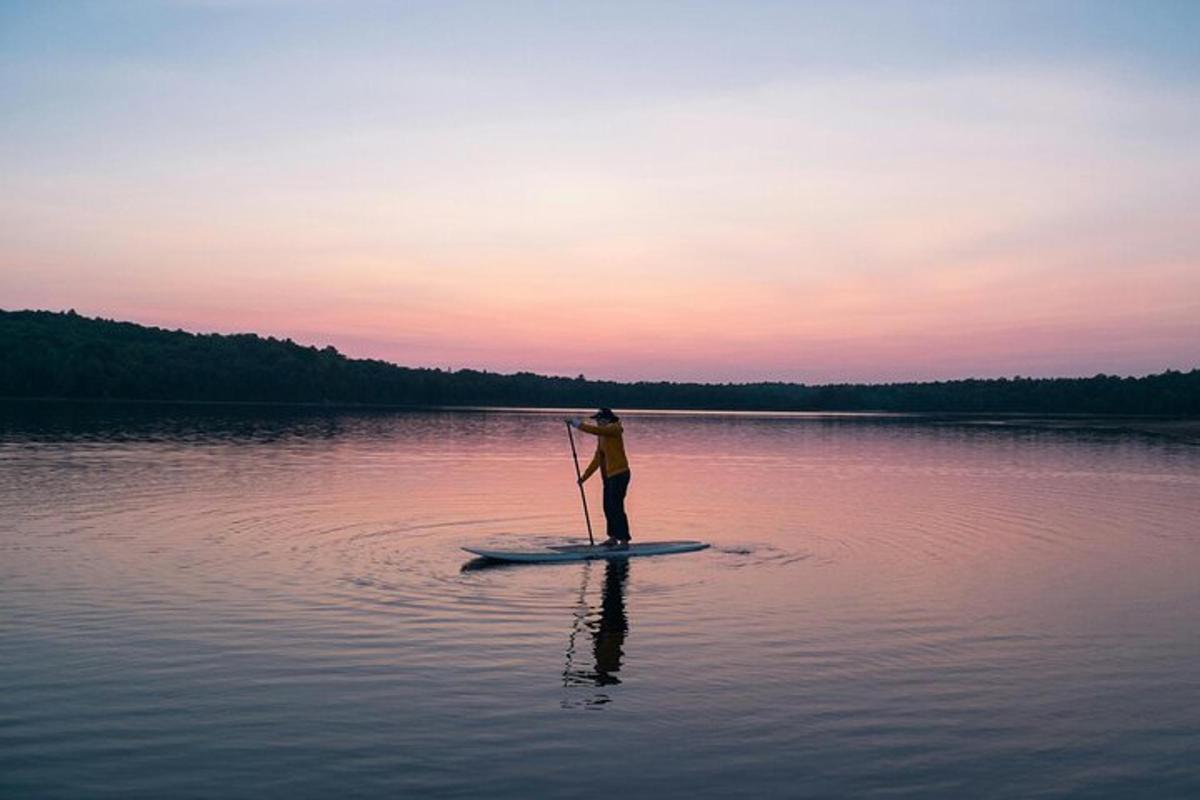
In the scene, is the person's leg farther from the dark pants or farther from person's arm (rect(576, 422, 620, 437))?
person's arm (rect(576, 422, 620, 437))

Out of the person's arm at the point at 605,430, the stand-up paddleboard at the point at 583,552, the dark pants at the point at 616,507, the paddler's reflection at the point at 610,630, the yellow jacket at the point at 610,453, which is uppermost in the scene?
the person's arm at the point at 605,430

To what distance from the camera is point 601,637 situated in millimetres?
14133

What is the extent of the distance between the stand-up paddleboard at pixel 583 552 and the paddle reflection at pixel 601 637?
3.46ft

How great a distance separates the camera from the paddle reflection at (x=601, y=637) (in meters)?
11.8

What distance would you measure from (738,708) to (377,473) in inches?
1282

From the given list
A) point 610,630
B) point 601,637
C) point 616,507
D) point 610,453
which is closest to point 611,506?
point 616,507

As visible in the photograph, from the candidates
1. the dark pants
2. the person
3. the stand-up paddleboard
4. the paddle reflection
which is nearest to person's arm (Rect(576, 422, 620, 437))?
the person

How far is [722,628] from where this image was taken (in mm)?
14742

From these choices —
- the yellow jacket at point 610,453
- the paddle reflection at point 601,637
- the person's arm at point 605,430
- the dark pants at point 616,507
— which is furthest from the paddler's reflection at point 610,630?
the person's arm at point 605,430

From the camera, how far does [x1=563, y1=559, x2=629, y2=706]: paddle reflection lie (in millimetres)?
11820

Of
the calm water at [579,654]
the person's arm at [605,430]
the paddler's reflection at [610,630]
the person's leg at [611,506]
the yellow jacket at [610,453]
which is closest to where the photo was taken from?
the calm water at [579,654]

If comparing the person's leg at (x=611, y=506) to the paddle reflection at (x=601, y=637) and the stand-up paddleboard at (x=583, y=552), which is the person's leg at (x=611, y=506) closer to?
the stand-up paddleboard at (x=583, y=552)

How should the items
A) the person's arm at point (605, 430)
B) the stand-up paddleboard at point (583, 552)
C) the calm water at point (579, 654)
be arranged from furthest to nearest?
the person's arm at point (605, 430) < the stand-up paddleboard at point (583, 552) < the calm water at point (579, 654)

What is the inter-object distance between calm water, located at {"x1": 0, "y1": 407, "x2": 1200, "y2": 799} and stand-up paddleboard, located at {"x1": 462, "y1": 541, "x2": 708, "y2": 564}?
66 cm
